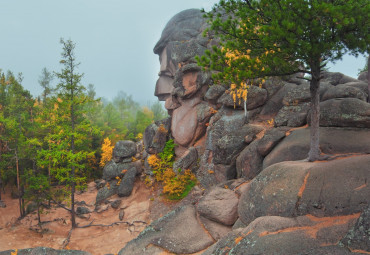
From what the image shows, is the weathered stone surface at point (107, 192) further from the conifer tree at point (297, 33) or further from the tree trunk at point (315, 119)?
the tree trunk at point (315, 119)

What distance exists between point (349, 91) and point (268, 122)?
19.1ft

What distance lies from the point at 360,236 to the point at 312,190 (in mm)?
3092

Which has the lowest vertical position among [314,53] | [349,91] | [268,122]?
[268,122]

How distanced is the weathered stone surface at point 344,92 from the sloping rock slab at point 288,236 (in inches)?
392

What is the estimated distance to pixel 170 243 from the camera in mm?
10617

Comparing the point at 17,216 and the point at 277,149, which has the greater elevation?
the point at 277,149

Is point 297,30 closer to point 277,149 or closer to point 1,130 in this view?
point 277,149

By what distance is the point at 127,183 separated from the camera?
25.5 meters

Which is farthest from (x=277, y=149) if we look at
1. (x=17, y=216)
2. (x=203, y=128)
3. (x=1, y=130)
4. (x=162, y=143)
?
(x=1, y=130)

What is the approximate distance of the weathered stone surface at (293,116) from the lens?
1477 centimetres

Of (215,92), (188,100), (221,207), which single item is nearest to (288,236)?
(221,207)

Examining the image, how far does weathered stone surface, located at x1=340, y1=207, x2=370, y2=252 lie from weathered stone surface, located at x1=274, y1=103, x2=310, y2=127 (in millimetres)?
10008

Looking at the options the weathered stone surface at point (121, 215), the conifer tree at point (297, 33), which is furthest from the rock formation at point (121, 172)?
the conifer tree at point (297, 33)

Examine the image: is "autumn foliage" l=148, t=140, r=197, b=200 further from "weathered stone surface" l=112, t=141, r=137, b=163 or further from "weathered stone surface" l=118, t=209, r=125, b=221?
"weathered stone surface" l=118, t=209, r=125, b=221
